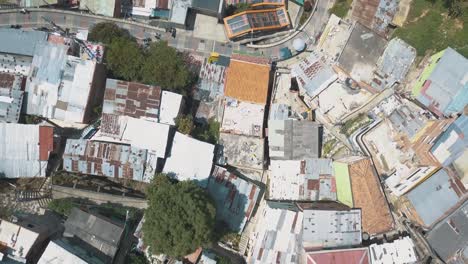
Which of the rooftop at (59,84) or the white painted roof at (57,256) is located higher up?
the rooftop at (59,84)

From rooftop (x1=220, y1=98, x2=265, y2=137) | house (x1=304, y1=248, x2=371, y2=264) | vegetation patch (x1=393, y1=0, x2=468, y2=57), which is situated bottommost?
house (x1=304, y1=248, x2=371, y2=264)

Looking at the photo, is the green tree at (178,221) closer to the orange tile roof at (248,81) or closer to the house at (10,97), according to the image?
the orange tile roof at (248,81)

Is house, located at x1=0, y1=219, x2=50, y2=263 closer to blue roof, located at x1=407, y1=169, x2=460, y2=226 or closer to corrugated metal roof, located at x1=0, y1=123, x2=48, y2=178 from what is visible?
corrugated metal roof, located at x1=0, y1=123, x2=48, y2=178

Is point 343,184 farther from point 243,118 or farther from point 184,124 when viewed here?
point 184,124

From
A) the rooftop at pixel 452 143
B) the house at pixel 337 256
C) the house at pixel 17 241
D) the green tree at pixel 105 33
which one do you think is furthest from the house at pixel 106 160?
the rooftop at pixel 452 143

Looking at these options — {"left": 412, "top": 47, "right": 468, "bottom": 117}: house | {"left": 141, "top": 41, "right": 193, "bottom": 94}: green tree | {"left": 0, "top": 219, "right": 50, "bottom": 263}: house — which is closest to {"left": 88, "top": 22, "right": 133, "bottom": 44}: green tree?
{"left": 141, "top": 41, "right": 193, "bottom": 94}: green tree

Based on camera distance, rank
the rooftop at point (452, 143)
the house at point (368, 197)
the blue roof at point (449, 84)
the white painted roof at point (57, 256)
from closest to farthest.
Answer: the rooftop at point (452, 143)
the white painted roof at point (57, 256)
the blue roof at point (449, 84)
the house at point (368, 197)
